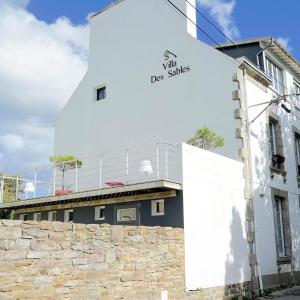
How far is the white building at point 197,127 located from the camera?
10.8m

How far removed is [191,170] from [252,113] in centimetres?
442

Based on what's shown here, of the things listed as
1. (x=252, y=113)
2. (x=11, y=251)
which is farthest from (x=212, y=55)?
(x=11, y=251)

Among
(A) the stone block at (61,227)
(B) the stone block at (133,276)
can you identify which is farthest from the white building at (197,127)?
(A) the stone block at (61,227)

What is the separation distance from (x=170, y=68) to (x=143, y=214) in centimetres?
598

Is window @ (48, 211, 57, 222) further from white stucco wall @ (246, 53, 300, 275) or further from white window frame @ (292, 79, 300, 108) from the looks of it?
white window frame @ (292, 79, 300, 108)

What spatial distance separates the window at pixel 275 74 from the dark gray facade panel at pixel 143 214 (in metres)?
7.77

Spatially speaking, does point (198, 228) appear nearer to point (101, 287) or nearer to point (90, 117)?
point (101, 287)

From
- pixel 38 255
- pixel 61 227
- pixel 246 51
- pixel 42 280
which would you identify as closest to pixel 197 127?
pixel 246 51

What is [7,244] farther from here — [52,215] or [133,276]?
[52,215]

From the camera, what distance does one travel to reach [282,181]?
15398mm

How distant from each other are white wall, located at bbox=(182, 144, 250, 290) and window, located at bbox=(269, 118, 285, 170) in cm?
321

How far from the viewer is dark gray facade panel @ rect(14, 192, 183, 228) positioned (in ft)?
33.6

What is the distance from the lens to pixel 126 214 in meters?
12.0

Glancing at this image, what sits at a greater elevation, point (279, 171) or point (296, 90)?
point (296, 90)
